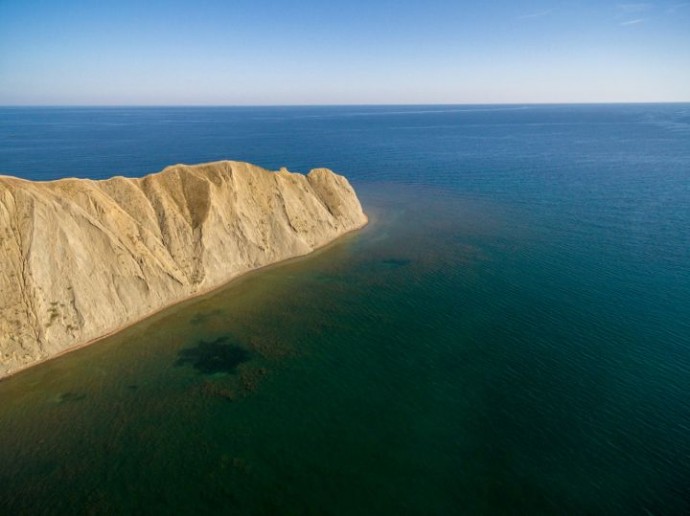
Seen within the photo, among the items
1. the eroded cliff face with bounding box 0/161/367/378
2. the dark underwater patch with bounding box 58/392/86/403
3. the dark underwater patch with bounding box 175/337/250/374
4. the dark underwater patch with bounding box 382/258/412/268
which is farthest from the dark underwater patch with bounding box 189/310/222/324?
the dark underwater patch with bounding box 382/258/412/268

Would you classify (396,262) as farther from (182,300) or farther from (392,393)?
(182,300)

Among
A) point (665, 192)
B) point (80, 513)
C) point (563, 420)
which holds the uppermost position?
point (665, 192)

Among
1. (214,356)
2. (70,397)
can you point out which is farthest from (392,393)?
(70,397)

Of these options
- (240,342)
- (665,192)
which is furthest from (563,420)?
(665,192)

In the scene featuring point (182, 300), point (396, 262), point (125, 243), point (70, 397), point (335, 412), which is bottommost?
point (70, 397)

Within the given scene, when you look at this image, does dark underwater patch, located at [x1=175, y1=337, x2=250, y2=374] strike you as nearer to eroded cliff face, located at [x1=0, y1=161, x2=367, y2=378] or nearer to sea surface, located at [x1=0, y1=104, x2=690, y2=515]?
sea surface, located at [x1=0, y1=104, x2=690, y2=515]

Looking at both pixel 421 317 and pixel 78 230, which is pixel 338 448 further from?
pixel 78 230
